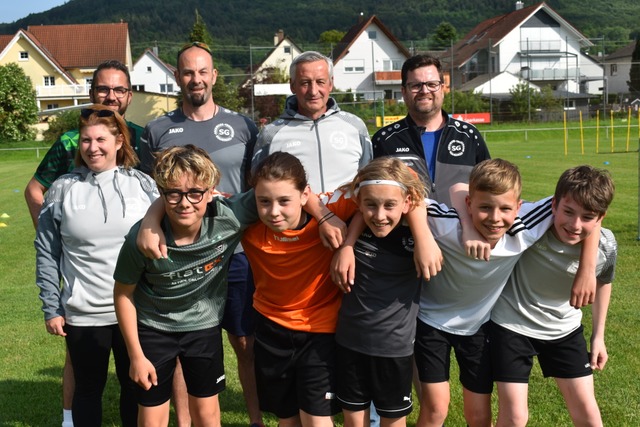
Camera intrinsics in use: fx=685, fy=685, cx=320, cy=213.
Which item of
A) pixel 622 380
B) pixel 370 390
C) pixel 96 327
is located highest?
pixel 96 327

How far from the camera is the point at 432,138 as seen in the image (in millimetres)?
4301

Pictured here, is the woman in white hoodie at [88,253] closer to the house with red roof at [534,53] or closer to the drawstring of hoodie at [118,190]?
the drawstring of hoodie at [118,190]

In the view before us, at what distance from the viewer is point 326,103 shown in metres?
4.28

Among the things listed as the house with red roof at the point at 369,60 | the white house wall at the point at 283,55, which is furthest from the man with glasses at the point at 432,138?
the white house wall at the point at 283,55

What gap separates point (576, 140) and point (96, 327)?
32959 millimetres

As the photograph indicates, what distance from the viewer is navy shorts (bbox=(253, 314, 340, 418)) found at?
3508 millimetres

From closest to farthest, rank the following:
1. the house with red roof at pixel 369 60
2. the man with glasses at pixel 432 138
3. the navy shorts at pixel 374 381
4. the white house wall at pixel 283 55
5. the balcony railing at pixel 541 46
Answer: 1. the navy shorts at pixel 374 381
2. the man with glasses at pixel 432 138
3. the house with red roof at pixel 369 60
4. the balcony railing at pixel 541 46
5. the white house wall at pixel 283 55

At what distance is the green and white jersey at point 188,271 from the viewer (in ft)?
11.0

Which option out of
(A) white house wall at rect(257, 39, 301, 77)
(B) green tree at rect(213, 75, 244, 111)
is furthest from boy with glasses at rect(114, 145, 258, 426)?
(A) white house wall at rect(257, 39, 301, 77)

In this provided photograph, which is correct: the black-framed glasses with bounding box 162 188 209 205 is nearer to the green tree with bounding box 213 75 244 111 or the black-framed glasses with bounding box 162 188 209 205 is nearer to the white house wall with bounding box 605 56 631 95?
the green tree with bounding box 213 75 244 111

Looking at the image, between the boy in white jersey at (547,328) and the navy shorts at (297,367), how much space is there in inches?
35.0

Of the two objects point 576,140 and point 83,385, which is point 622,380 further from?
point 576,140

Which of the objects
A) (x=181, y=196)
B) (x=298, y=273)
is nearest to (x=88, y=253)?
(x=181, y=196)

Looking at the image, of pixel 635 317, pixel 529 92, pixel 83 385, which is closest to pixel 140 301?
pixel 83 385
